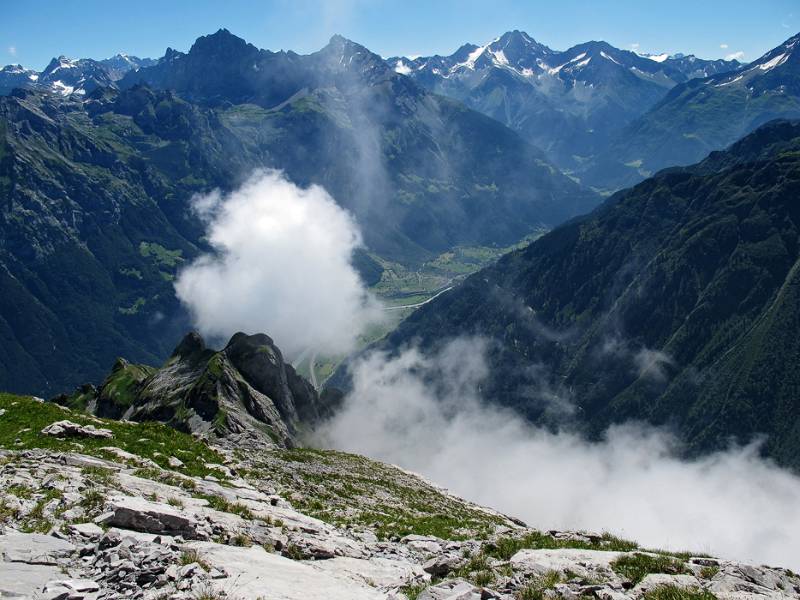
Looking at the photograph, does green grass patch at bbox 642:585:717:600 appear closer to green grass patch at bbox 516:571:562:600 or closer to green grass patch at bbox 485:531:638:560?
green grass patch at bbox 516:571:562:600

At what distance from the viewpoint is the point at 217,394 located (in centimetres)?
10388

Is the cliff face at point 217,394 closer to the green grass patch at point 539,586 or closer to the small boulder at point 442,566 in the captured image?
the small boulder at point 442,566

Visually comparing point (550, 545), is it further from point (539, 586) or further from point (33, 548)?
point (33, 548)

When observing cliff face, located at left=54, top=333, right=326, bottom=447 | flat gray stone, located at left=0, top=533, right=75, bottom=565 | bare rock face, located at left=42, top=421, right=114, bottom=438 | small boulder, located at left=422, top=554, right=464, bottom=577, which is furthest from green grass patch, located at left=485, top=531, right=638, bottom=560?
cliff face, located at left=54, top=333, right=326, bottom=447

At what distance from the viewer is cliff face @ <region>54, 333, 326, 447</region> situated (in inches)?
3954

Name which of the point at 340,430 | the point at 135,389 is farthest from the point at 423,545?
the point at 340,430

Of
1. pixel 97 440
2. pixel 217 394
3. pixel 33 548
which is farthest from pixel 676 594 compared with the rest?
pixel 217 394

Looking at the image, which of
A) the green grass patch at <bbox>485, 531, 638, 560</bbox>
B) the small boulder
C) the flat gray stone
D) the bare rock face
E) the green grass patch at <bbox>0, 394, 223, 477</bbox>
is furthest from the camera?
the bare rock face

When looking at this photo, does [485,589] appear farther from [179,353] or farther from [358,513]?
[179,353]

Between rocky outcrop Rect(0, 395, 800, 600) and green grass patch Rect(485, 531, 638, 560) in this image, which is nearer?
rocky outcrop Rect(0, 395, 800, 600)

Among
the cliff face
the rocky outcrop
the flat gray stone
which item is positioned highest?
the cliff face

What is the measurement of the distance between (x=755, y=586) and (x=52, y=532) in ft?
80.4

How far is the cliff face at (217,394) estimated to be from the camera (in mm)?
100438

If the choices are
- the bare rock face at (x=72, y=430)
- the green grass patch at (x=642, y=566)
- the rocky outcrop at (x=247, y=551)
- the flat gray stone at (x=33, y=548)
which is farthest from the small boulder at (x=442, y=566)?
the bare rock face at (x=72, y=430)
